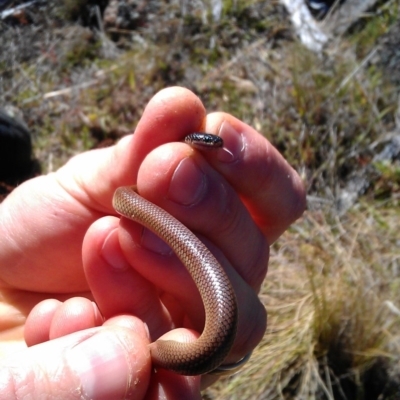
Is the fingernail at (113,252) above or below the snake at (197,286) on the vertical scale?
below

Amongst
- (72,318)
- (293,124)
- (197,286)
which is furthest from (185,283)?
(293,124)

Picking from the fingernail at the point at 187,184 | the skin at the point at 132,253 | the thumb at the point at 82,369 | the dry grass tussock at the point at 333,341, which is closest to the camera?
the thumb at the point at 82,369

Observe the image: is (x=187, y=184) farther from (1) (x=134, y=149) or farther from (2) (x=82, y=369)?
(2) (x=82, y=369)

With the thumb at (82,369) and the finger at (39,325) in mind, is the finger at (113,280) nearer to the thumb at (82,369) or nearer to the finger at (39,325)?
the finger at (39,325)

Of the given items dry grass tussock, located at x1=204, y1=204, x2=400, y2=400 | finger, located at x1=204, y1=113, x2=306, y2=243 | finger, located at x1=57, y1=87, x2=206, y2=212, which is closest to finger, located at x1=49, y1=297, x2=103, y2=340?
finger, located at x1=57, y1=87, x2=206, y2=212

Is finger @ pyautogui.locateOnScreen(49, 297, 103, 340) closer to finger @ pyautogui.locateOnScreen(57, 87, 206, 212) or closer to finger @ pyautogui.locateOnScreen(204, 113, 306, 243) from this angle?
finger @ pyautogui.locateOnScreen(57, 87, 206, 212)

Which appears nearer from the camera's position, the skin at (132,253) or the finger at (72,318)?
the skin at (132,253)

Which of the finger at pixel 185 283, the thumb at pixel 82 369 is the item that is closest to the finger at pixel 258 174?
the finger at pixel 185 283

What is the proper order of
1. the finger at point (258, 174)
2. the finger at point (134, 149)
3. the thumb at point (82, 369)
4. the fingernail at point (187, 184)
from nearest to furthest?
1. the thumb at point (82, 369)
2. the fingernail at point (187, 184)
3. the finger at point (134, 149)
4. the finger at point (258, 174)
